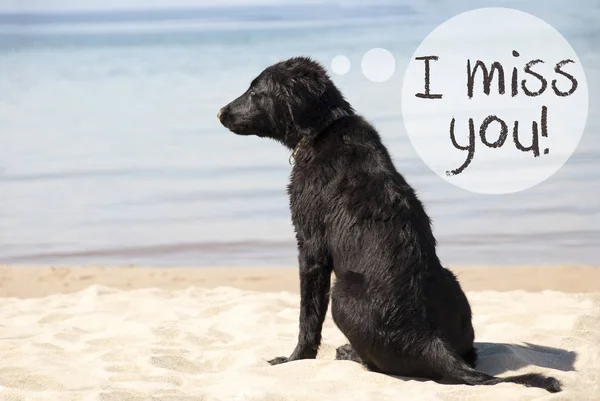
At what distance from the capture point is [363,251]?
4074mm

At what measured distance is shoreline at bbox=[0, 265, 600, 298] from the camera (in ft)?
27.7

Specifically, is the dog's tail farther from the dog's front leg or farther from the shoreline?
the shoreline

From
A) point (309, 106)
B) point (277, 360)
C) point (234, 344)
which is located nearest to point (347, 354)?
point (277, 360)

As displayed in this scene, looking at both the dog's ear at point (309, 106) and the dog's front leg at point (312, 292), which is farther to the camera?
the dog's ear at point (309, 106)

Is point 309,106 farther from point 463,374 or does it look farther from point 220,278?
point 220,278

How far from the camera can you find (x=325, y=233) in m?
4.28

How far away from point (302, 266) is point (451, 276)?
0.77 m

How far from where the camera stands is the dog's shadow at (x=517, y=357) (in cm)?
428

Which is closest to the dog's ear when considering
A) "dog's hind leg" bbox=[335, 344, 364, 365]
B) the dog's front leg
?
the dog's front leg

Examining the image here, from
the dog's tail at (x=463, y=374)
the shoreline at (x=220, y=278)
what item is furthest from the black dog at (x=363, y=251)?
the shoreline at (x=220, y=278)

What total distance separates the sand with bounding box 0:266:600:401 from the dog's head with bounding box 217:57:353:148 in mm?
1277

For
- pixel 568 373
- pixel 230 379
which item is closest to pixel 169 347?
pixel 230 379

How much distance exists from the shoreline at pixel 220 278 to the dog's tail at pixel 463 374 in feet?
14.2

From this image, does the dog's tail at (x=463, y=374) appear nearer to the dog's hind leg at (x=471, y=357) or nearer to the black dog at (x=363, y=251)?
the black dog at (x=363, y=251)
